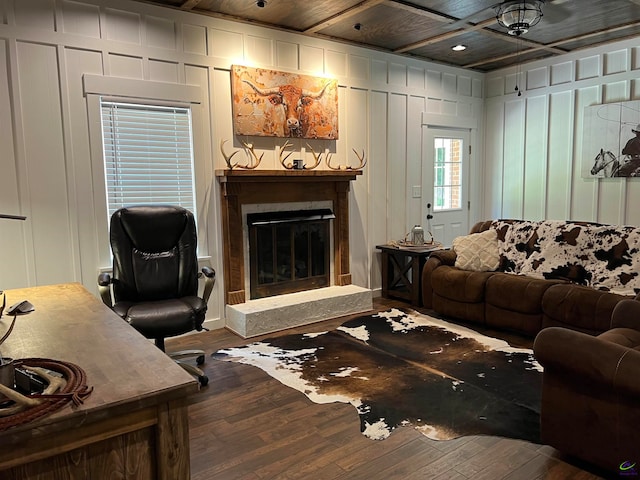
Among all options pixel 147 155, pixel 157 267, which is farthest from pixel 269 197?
pixel 157 267

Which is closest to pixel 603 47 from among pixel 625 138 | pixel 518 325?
pixel 625 138

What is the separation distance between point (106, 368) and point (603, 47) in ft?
19.3

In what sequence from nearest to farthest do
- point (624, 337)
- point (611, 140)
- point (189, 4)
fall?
1. point (624, 337)
2. point (189, 4)
3. point (611, 140)

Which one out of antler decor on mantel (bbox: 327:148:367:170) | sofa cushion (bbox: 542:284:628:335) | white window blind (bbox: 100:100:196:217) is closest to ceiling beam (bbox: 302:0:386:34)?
antler decor on mantel (bbox: 327:148:367:170)

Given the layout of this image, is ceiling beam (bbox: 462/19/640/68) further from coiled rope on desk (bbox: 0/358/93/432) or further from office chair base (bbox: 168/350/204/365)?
coiled rope on desk (bbox: 0/358/93/432)

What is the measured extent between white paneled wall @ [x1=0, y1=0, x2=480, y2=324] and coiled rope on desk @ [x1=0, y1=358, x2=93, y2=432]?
2418 millimetres

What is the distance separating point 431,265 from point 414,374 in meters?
1.66

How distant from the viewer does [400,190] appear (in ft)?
18.4

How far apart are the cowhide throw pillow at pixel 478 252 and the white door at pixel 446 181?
124 centimetres

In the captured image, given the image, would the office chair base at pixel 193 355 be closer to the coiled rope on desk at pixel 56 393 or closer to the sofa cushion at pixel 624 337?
the coiled rope on desk at pixel 56 393

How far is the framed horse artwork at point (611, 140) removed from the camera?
499 cm

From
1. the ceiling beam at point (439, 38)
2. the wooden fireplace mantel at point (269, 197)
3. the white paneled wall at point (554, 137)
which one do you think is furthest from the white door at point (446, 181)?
the wooden fireplace mantel at point (269, 197)

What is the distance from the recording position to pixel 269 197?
4.54m

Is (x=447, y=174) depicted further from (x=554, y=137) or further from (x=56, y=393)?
(x=56, y=393)
